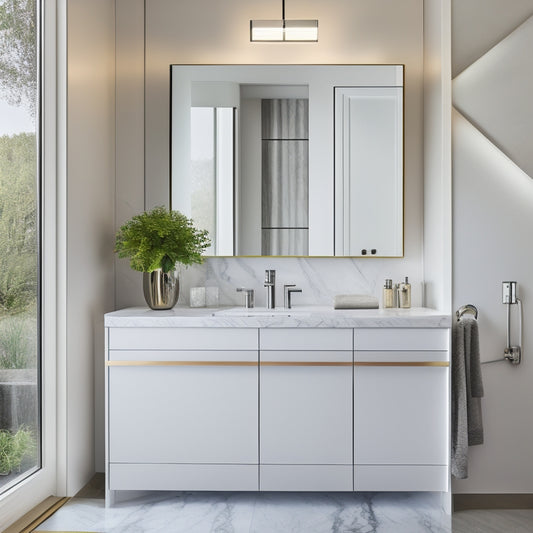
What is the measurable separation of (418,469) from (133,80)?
7.81 ft

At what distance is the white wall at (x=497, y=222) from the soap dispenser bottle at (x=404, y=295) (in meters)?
0.28

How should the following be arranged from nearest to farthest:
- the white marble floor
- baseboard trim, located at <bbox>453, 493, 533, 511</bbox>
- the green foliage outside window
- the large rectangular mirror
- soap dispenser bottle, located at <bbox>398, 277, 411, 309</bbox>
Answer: the green foliage outside window
the white marble floor
baseboard trim, located at <bbox>453, 493, 533, 511</bbox>
soap dispenser bottle, located at <bbox>398, 277, 411, 309</bbox>
the large rectangular mirror

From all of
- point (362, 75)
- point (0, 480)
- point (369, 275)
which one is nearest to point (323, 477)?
point (369, 275)

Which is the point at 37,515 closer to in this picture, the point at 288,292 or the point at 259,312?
the point at 259,312

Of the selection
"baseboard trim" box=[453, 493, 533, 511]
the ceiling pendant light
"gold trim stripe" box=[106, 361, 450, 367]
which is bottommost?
"baseboard trim" box=[453, 493, 533, 511]

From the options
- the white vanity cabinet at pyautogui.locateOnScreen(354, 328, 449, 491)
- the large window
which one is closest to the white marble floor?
the white vanity cabinet at pyautogui.locateOnScreen(354, 328, 449, 491)

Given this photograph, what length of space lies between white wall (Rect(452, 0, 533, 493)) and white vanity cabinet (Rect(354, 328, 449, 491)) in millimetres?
281

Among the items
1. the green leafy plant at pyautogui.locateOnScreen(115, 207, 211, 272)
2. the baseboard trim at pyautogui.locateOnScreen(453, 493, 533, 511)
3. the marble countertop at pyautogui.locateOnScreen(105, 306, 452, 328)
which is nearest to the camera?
the marble countertop at pyautogui.locateOnScreen(105, 306, 452, 328)

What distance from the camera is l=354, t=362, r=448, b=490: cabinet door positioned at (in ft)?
8.07

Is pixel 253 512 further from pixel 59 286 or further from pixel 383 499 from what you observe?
pixel 59 286

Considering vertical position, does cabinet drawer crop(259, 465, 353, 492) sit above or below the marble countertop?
below

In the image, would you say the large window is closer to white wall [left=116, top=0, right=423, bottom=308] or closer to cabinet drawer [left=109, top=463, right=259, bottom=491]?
cabinet drawer [left=109, top=463, right=259, bottom=491]

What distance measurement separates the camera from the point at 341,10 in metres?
3.01

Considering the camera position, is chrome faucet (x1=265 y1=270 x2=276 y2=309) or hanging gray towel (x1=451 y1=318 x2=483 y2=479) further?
chrome faucet (x1=265 y1=270 x2=276 y2=309)
